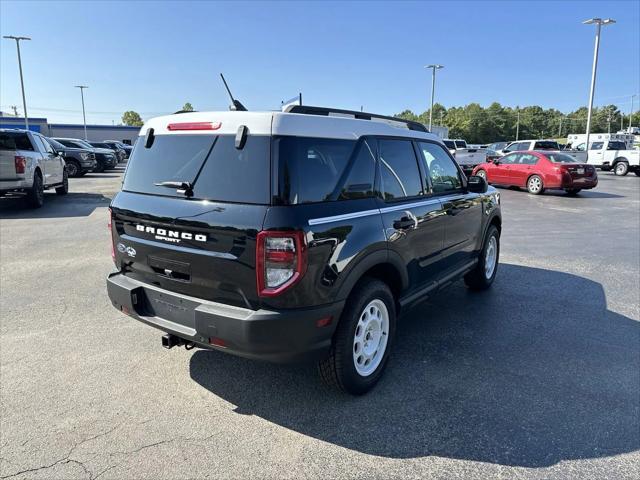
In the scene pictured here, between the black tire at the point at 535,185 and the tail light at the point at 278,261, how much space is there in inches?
627

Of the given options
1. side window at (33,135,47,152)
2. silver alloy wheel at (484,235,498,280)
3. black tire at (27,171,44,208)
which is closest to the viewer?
silver alloy wheel at (484,235,498,280)

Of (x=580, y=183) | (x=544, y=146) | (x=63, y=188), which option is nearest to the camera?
(x=63, y=188)

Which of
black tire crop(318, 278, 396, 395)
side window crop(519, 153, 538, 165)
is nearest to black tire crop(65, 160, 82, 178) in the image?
side window crop(519, 153, 538, 165)

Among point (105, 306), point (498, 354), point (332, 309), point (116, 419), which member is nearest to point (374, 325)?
point (332, 309)

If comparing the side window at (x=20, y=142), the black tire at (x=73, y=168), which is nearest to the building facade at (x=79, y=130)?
the black tire at (x=73, y=168)

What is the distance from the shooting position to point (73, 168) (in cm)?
2103

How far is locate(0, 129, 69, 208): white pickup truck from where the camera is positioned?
33.9 ft

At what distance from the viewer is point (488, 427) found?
2926 mm

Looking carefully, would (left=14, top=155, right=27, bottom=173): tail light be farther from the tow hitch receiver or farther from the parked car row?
the tow hitch receiver

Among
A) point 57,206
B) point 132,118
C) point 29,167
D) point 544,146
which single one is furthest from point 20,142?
point 132,118

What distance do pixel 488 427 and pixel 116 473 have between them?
223 cm

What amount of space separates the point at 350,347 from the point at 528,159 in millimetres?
16105

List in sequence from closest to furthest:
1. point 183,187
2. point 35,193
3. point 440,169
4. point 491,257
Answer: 1. point 183,187
2. point 440,169
3. point 491,257
4. point 35,193

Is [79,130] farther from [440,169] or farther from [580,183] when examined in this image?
[440,169]
